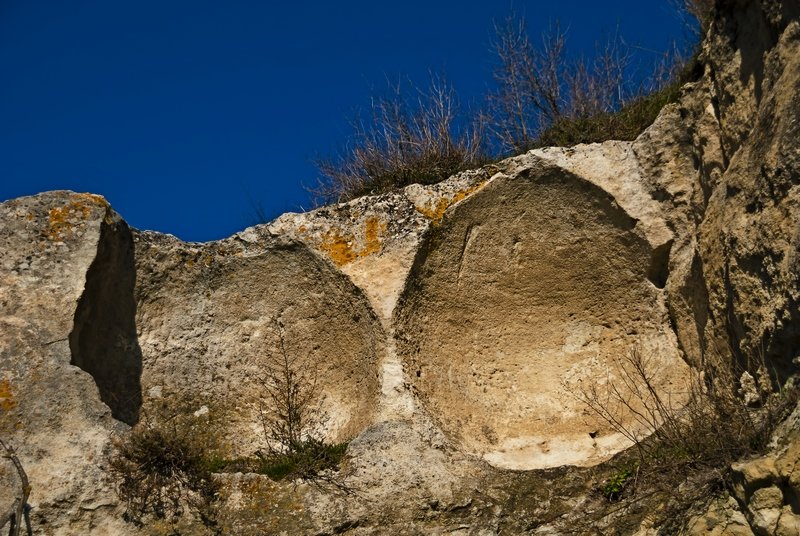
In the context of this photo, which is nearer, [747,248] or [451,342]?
[747,248]

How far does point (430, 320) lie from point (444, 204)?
32.3 inches

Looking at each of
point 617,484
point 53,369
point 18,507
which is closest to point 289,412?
point 53,369

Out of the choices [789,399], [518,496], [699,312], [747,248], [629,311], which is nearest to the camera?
[789,399]

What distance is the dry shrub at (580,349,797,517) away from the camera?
5.04m

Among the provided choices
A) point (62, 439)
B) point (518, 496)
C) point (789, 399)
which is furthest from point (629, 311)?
point (62, 439)

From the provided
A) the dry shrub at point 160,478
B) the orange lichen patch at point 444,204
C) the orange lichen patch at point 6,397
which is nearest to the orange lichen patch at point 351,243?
the orange lichen patch at point 444,204

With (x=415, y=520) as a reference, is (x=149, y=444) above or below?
above

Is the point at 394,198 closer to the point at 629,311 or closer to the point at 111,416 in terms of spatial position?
the point at 629,311

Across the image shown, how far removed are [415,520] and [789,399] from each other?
218cm

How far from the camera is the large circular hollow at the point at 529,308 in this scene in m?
6.86

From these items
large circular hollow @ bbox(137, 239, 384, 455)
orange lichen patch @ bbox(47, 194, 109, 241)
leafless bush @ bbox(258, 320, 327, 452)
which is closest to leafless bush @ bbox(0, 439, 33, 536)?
large circular hollow @ bbox(137, 239, 384, 455)

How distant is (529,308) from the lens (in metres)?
7.20

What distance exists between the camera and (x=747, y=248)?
558 cm

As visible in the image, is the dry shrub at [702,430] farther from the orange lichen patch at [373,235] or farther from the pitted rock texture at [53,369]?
the pitted rock texture at [53,369]
